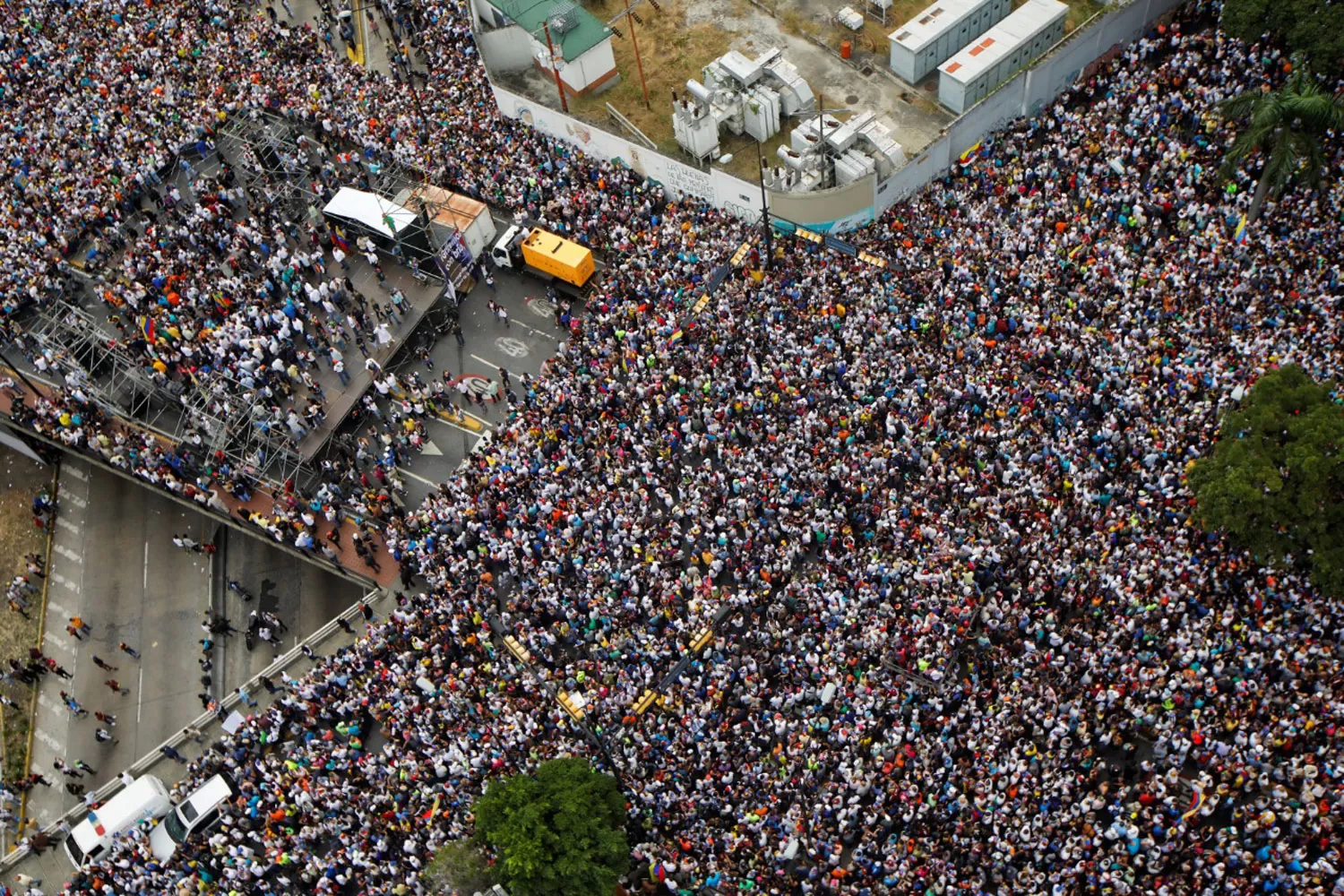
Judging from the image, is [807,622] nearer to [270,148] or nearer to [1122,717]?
[1122,717]

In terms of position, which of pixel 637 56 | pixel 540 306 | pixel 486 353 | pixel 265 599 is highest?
pixel 637 56

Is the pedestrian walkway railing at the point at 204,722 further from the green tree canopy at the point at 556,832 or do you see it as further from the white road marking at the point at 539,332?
the white road marking at the point at 539,332

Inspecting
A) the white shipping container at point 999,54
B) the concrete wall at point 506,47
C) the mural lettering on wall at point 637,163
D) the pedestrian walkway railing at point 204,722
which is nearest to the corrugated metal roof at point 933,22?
the white shipping container at point 999,54

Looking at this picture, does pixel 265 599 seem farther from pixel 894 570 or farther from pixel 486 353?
pixel 894 570

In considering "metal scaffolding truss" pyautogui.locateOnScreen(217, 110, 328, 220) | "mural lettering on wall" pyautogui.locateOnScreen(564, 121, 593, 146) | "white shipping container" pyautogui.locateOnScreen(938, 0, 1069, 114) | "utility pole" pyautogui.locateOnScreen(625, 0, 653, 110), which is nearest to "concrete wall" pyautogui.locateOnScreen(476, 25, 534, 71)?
"utility pole" pyautogui.locateOnScreen(625, 0, 653, 110)

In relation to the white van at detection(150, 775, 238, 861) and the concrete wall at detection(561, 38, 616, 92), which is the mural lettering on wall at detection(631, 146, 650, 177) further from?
the white van at detection(150, 775, 238, 861)

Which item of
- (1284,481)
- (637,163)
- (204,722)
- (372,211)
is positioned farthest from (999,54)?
(204,722)
